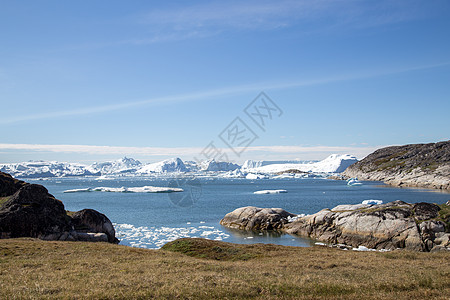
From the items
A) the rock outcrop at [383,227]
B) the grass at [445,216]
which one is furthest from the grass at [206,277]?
the grass at [445,216]

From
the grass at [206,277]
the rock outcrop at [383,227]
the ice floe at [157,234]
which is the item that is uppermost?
the grass at [206,277]

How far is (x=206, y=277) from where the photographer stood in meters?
14.7

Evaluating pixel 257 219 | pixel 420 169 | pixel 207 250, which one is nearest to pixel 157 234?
pixel 257 219

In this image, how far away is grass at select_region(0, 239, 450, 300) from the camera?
12.4 m

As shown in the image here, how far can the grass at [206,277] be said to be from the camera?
12430 millimetres

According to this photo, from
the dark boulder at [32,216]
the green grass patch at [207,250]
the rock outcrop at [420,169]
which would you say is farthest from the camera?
the rock outcrop at [420,169]

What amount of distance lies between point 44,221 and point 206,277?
26.5m

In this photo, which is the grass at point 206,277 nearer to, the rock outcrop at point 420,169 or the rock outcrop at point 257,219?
the rock outcrop at point 257,219

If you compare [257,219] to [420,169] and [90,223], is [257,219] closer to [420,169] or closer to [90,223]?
[90,223]

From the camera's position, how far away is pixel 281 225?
49719 millimetres

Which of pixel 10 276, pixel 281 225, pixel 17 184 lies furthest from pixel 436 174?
pixel 10 276

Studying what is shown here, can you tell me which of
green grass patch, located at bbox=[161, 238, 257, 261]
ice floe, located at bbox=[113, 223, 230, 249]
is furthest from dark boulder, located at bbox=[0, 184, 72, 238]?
green grass patch, located at bbox=[161, 238, 257, 261]

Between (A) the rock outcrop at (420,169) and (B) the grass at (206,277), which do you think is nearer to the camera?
(B) the grass at (206,277)

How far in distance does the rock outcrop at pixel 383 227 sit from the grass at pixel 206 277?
1213cm
